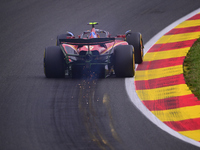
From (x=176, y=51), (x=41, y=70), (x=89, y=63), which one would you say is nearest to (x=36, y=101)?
(x=89, y=63)

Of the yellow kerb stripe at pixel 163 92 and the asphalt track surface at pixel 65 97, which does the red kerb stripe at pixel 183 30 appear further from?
the yellow kerb stripe at pixel 163 92

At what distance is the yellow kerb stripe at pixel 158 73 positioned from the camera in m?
12.2

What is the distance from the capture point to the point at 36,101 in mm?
10617

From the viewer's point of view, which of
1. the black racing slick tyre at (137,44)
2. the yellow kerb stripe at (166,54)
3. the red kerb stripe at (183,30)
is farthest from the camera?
the red kerb stripe at (183,30)

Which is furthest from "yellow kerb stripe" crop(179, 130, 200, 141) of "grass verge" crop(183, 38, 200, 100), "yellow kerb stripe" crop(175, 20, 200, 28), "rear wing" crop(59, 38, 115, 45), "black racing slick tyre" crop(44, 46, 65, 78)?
"yellow kerb stripe" crop(175, 20, 200, 28)

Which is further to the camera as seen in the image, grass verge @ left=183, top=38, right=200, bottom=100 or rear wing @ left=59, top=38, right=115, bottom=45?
rear wing @ left=59, top=38, right=115, bottom=45

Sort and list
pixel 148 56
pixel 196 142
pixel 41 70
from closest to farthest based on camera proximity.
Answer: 1. pixel 196 142
2. pixel 41 70
3. pixel 148 56

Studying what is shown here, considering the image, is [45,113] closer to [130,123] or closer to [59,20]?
[130,123]

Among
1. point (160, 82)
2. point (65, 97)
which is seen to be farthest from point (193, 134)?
point (65, 97)

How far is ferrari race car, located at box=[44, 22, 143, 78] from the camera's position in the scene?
11.8 meters

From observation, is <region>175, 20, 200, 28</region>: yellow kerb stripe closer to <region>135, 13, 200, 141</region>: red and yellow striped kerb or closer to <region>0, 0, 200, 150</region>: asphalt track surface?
<region>135, 13, 200, 141</region>: red and yellow striped kerb

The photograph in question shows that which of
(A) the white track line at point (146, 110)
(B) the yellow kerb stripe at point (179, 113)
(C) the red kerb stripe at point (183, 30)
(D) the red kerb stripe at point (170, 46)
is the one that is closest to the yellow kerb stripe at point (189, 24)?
(C) the red kerb stripe at point (183, 30)

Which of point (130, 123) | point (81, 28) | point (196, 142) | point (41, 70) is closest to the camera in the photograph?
point (196, 142)

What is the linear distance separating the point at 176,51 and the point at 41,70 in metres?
4.09
